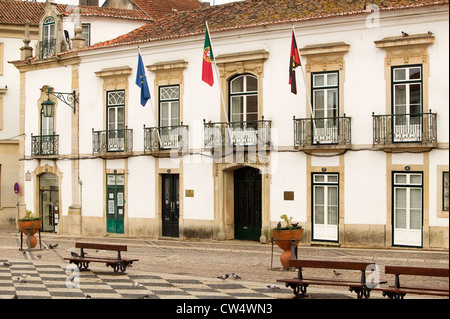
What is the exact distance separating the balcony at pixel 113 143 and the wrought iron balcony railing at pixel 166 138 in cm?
80

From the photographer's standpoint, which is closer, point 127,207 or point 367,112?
point 367,112

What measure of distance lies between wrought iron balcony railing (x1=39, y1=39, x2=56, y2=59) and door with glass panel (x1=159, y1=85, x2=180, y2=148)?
5.98m

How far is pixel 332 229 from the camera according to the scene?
22406mm

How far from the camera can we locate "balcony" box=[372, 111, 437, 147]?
20.7m

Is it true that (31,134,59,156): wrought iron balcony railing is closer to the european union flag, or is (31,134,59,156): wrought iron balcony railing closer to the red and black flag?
the european union flag

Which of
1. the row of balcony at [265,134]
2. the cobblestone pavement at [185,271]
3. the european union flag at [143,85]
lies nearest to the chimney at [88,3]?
the row of balcony at [265,134]

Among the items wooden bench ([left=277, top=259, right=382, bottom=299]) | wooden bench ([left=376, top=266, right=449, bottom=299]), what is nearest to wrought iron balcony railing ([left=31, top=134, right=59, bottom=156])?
wooden bench ([left=277, top=259, right=382, bottom=299])

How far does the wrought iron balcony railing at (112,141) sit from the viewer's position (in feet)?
88.3

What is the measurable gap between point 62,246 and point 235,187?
18.0 ft

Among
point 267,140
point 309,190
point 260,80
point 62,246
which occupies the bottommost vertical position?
point 62,246

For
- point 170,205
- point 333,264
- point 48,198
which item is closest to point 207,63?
point 170,205

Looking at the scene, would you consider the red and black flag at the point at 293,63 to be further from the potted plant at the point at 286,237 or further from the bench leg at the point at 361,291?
the bench leg at the point at 361,291
